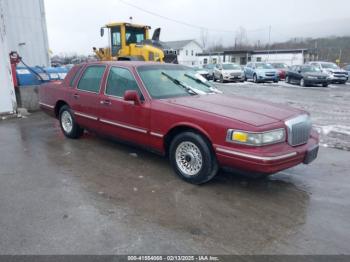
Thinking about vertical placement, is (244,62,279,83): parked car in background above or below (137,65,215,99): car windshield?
below

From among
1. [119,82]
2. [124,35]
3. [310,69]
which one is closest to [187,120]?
[119,82]

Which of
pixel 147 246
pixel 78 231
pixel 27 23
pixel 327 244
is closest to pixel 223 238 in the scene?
pixel 147 246

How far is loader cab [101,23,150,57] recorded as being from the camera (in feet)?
49.8

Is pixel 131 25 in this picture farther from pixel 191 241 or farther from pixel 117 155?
pixel 191 241

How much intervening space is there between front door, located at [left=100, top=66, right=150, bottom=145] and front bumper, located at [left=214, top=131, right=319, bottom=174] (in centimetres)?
137

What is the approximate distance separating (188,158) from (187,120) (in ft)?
1.80

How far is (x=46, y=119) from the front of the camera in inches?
358

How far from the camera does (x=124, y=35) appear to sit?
15.2 metres

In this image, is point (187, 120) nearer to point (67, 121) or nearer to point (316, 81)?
point (67, 121)

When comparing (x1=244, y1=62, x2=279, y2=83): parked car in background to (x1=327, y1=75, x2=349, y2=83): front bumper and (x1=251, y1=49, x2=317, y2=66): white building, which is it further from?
(x1=251, y1=49, x2=317, y2=66): white building

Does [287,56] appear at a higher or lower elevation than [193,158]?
higher

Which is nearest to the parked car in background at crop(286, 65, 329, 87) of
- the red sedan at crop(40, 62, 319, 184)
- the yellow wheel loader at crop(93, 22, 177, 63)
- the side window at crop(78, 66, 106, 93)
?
the yellow wheel loader at crop(93, 22, 177, 63)

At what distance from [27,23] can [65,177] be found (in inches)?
377

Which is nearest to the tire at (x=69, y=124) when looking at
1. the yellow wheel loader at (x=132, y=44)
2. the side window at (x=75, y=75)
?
the side window at (x=75, y=75)
